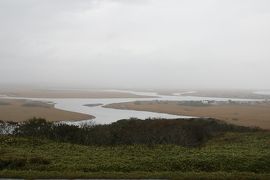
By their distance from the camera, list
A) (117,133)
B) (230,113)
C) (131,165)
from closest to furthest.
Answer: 1. (131,165)
2. (117,133)
3. (230,113)

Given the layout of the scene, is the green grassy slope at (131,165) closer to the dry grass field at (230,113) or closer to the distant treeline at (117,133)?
the distant treeline at (117,133)

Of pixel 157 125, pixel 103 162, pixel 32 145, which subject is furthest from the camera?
pixel 157 125

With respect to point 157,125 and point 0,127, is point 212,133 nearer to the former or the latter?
point 157,125

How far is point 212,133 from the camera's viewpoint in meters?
26.5

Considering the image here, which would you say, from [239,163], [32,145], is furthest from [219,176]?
[32,145]

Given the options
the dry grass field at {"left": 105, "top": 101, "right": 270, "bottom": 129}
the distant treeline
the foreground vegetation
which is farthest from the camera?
the dry grass field at {"left": 105, "top": 101, "right": 270, "bottom": 129}

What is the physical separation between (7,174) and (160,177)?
4248 mm

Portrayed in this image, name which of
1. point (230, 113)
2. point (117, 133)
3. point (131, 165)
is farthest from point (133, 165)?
point (230, 113)

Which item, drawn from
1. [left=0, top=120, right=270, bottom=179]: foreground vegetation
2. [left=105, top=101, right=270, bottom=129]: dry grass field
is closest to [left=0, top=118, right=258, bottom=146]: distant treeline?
[left=0, top=120, right=270, bottom=179]: foreground vegetation

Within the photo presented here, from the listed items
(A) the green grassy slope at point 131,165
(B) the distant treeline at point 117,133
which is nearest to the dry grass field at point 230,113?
(B) the distant treeline at point 117,133

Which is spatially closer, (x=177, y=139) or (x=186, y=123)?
(x=177, y=139)

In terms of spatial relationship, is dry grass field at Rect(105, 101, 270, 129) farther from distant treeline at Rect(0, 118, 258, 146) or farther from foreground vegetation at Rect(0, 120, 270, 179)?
foreground vegetation at Rect(0, 120, 270, 179)

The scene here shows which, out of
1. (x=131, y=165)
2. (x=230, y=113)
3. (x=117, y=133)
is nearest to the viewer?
(x=131, y=165)

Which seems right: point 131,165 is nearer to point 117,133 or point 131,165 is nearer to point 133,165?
point 133,165
